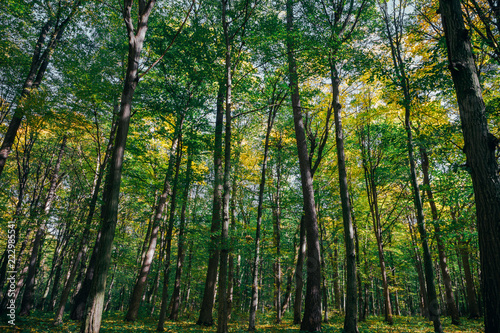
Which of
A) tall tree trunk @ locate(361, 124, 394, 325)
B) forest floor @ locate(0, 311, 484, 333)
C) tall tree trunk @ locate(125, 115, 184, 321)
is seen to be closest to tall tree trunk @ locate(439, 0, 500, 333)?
forest floor @ locate(0, 311, 484, 333)

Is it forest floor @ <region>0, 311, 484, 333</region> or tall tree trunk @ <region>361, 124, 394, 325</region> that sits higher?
tall tree trunk @ <region>361, 124, 394, 325</region>

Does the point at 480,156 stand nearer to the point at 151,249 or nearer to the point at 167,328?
the point at 167,328

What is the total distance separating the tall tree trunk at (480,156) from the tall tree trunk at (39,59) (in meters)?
11.4

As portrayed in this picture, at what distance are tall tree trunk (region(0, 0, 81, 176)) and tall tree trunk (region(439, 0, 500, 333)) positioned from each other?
11395 mm

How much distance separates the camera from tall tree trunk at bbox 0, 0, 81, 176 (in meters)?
8.44

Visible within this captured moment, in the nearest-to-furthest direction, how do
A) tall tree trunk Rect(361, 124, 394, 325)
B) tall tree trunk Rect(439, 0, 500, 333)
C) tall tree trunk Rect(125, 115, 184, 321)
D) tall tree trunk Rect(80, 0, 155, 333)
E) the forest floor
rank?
tall tree trunk Rect(439, 0, 500, 333), tall tree trunk Rect(80, 0, 155, 333), the forest floor, tall tree trunk Rect(125, 115, 184, 321), tall tree trunk Rect(361, 124, 394, 325)

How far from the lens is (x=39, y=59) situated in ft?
30.5

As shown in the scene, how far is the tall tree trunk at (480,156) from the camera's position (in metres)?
3.38

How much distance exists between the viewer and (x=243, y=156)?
1658 cm

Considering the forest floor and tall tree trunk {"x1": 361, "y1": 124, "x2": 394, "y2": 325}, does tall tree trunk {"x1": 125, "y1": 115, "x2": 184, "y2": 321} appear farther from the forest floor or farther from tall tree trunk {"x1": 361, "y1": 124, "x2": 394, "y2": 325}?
tall tree trunk {"x1": 361, "y1": 124, "x2": 394, "y2": 325}

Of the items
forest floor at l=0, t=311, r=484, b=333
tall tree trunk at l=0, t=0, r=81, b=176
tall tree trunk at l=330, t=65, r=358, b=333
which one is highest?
tall tree trunk at l=0, t=0, r=81, b=176

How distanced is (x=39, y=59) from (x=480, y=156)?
13.8 m

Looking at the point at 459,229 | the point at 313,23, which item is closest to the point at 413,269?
the point at 459,229

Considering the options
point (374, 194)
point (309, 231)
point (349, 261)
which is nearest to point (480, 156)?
point (349, 261)
